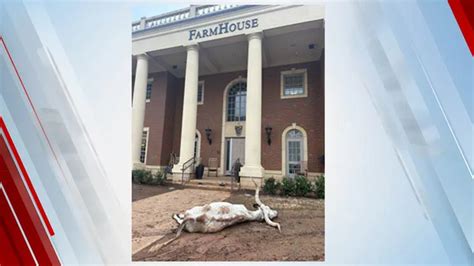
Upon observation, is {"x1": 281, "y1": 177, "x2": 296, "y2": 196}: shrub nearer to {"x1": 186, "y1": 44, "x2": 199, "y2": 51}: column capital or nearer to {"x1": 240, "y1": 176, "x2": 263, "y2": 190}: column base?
{"x1": 240, "y1": 176, "x2": 263, "y2": 190}: column base

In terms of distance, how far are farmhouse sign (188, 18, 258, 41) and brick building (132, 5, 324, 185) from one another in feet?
0.06

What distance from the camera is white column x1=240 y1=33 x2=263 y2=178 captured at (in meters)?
4.02

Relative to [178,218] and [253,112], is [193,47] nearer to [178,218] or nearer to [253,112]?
[253,112]

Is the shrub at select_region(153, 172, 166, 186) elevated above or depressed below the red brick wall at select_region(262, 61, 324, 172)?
below

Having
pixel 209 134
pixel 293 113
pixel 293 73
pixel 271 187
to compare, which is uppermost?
pixel 293 73

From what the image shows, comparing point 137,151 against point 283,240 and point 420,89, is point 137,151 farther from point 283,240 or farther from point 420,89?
point 420,89

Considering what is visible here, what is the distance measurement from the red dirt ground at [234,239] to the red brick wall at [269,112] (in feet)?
8.31

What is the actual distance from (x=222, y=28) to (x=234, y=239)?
12.7 feet

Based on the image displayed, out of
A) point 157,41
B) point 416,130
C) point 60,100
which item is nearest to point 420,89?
point 416,130

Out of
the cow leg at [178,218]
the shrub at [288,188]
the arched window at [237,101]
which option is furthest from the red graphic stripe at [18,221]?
the arched window at [237,101]

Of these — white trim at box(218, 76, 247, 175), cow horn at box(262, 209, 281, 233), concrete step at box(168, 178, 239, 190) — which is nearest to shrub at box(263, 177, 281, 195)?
concrete step at box(168, 178, 239, 190)

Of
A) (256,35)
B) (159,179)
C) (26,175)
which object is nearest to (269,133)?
(256,35)

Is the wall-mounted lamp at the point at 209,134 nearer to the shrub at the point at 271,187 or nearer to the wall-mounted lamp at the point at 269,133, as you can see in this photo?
the wall-mounted lamp at the point at 269,133

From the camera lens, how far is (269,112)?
17.9 ft
